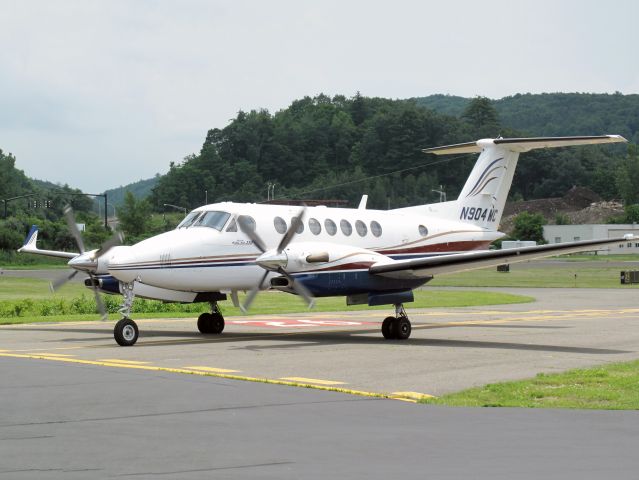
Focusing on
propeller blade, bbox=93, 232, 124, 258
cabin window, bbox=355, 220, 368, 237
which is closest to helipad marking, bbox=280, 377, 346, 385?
propeller blade, bbox=93, 232, 124, 258

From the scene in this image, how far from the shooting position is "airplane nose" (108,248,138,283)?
22031 mm

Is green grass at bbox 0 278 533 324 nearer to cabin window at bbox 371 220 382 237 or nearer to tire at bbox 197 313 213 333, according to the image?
cabin window at bbox 371 220 382 237

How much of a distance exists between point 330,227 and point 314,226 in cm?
67

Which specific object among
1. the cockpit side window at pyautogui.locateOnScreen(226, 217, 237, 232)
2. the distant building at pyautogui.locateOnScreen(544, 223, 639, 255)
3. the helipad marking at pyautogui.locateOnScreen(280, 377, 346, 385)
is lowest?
the helipad marking at pyautogui.locateOnScreen(280, 377, 346, 385)

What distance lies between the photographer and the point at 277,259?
22.5 m

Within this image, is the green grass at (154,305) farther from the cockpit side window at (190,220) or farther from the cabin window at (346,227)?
the cockpit side window at (190,220)

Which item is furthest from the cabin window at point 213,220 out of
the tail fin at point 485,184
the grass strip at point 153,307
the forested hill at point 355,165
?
the forested hill at point 355,165

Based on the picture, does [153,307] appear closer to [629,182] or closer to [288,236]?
[288,236]

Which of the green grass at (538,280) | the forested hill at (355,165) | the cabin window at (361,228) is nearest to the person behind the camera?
the cabin window at (361,228)

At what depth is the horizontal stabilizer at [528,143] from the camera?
25875mm

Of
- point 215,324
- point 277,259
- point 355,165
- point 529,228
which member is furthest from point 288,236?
point 355,165

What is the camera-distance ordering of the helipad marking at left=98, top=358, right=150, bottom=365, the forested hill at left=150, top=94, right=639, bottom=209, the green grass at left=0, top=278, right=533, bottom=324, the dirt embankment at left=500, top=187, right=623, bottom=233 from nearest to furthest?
the helipad marking at left=98, top=358, right=150, bottom=365
the green grass at left=0, top=278, right=533, bottom=324
the forested hill at left=150, top=94, right=639, bottom=209
the dirt embankment at left=500, top=187, right=623, bottom=233

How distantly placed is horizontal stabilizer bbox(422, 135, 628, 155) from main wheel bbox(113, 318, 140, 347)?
1129cm

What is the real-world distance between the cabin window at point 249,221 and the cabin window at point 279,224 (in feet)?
2.20
